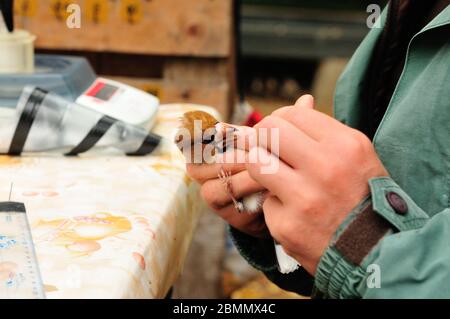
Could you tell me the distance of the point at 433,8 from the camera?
1.15 metres

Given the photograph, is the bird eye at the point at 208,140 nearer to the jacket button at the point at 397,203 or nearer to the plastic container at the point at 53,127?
the jacket button at the point at 397,203

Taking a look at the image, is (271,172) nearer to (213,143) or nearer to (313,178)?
(313,178)

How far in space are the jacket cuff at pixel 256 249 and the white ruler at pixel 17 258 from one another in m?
0.37

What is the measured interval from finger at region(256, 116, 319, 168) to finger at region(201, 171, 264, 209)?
0.33 feet

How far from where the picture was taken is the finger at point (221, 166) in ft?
3.21

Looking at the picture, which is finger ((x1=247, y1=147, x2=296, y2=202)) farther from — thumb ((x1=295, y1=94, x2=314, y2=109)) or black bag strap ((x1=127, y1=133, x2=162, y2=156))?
black bag strap ((x1=127, y1=133, x2=162, y2=156))

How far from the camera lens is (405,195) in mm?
853

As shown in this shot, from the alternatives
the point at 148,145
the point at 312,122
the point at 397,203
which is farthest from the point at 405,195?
the point at 148,145

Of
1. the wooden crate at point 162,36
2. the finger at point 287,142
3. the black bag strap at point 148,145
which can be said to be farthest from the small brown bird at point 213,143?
the wooden crate at point 162,36

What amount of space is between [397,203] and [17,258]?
47 centimetres

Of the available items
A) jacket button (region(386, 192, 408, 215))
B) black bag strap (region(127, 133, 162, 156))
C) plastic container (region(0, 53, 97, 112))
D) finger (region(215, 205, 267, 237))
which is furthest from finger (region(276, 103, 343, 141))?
plastic container (region(0, 53, 97, 112))

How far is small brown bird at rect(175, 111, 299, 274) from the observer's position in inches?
→ 38.2
